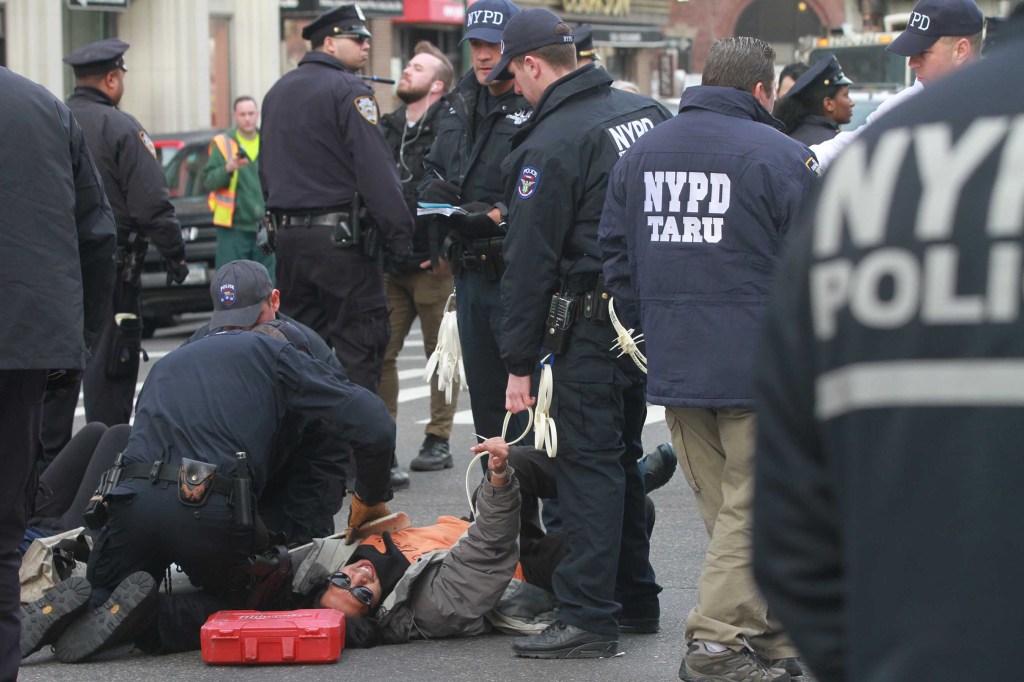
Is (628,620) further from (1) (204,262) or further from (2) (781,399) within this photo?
(1) (204,262)

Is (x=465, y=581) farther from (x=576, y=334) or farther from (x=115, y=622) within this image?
(x=115, y=622)

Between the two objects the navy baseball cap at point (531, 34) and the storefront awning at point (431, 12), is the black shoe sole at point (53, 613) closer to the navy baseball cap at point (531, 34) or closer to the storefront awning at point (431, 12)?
the navy baseball cap at point (531, 34)

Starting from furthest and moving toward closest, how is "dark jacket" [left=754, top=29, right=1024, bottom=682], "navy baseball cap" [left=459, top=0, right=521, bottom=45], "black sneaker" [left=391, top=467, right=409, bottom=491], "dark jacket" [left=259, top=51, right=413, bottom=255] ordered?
"black sneaker" [left=391, top=467, right=409, bottom=491] < "dark jacket" [left=259, top=51, right=413, bottom=255] < "navy baseball cap" [left=459, top=0, right=521, bottom=45] < "dark jacket" [left=754, top=29, right=1024, bottom=682]

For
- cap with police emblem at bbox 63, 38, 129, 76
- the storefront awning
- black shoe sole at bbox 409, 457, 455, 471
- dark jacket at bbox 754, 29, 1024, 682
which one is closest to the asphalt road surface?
black shoe sole at bbox 409, 457, 455, 471

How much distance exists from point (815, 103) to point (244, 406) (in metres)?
4.39

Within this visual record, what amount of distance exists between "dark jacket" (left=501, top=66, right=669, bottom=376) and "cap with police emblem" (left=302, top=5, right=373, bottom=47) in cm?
283

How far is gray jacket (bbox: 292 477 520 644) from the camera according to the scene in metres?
5.19

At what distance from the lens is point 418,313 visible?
28.0ft

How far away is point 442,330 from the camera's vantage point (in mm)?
6672

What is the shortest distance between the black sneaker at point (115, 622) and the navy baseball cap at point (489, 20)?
2921mm

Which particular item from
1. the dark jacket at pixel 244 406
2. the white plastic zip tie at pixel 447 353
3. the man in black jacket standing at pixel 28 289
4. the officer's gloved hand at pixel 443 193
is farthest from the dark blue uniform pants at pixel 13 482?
the officer's gloved hand at pixel 443 193

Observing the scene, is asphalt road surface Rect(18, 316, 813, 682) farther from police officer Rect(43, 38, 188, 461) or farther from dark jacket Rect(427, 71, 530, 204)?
police officer Rect(43, 38, 188, 461)

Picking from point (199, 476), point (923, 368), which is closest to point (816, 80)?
point (199, 476)

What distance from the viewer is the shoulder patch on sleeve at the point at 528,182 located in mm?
5008
